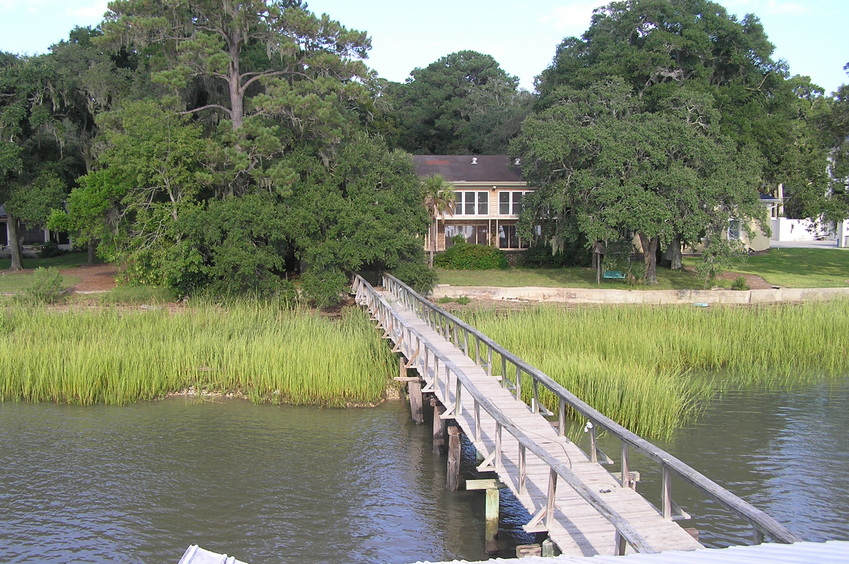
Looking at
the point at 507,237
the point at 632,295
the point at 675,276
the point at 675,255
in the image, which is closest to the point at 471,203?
the point at 507,237

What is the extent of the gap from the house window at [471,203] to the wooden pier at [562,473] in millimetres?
26228

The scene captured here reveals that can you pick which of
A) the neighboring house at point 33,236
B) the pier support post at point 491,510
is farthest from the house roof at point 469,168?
the pier support post at point 491,510

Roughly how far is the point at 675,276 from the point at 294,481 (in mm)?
25282

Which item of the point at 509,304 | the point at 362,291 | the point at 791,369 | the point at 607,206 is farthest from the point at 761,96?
the point at 362,291

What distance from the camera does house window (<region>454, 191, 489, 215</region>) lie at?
1607 inches

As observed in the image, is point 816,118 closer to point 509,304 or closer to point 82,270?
point 509,304

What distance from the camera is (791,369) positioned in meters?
18.7

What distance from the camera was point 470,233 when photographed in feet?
137

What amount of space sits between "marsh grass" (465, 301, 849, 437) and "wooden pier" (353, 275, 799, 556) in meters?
1.39

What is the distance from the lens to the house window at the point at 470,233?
136ft

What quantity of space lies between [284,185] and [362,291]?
179 inches

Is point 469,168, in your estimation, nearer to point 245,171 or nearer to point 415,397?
point 245,171

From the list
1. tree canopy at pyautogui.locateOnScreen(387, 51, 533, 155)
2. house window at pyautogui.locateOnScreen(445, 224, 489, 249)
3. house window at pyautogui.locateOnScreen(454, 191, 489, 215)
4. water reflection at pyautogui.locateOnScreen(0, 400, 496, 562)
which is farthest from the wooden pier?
tree canopy at pyautogui.locateOnScreen(387, 51, 533, 155)

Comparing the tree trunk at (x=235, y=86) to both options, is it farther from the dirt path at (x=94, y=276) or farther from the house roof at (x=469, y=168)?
the house roof at (x=469, y=168)
